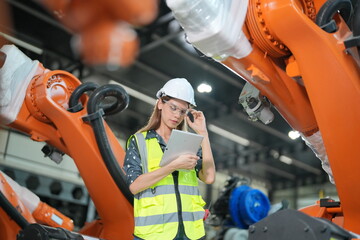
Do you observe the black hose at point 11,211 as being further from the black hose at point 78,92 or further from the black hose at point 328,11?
the black hose at point 328,11

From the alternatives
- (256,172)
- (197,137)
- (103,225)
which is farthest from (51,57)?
(256,172)

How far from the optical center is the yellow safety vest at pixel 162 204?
1.93m

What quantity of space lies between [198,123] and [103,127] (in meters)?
1.10

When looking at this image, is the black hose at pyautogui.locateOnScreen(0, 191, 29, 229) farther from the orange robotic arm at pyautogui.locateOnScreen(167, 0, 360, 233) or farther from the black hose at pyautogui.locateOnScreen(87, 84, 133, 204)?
the orange robotic arm at pyautogui.locateOnScreen(167, 0, 360, 233)

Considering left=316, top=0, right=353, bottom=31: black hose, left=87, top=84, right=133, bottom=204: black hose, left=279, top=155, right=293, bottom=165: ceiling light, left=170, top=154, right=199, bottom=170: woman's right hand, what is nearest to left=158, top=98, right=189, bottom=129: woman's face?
left=170, top=154, right=199, bottom=170: woman's right hand

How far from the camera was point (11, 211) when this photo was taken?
287 centimetres

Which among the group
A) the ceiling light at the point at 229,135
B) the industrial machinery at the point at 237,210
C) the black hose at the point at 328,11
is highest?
the ceiling light at the point at 229,135

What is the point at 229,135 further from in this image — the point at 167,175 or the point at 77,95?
the point at 167,175

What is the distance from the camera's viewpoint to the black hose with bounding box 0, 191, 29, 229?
9.33 ft

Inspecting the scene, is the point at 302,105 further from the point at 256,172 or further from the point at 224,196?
the point at 256,172

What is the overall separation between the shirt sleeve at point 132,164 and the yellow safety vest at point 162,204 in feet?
0.08

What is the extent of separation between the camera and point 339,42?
2010 millimetres

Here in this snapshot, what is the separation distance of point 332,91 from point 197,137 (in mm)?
673

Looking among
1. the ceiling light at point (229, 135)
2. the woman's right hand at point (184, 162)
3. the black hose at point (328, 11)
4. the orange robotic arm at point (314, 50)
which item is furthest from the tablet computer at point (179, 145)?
the ceiling light at point (229, 135)
